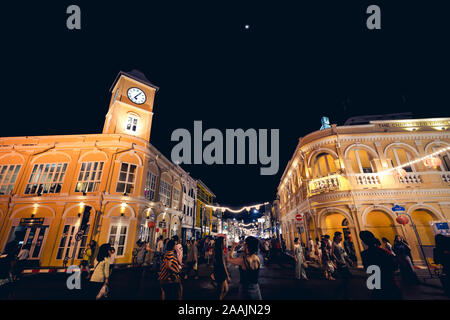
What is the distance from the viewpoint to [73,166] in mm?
14367

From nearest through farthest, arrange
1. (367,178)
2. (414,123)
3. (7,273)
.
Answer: (7,273), (367,178), (414,123)

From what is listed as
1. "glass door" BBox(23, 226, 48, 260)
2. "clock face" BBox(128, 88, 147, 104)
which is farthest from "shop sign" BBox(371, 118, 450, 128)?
"glass door" BBox(23, 226, 48, 260)

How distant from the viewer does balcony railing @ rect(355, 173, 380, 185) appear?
40.9 ft

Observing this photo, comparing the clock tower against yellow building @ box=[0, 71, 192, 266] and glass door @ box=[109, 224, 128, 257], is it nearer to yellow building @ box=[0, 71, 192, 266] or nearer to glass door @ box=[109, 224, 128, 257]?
yellow building @ box=[0, 71, 192, 266]

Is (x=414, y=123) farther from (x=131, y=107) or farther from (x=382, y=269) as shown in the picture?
(x=131, y=107)

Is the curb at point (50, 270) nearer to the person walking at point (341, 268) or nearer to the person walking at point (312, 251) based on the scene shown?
the person walking at point (341, 268)

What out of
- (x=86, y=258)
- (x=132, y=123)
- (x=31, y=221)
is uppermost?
(x=132, y=123)

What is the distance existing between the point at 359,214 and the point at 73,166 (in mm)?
20611

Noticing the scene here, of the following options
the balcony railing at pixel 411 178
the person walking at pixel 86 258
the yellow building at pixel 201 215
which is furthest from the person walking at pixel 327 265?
the yellow building at pixel 201 215

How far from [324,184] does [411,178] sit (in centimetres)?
556

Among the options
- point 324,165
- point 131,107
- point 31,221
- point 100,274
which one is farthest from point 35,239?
point 324,165

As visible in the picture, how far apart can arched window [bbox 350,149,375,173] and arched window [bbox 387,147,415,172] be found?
1.26 m

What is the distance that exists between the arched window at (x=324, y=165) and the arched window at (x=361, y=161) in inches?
49.5

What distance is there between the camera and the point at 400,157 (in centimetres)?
1346
